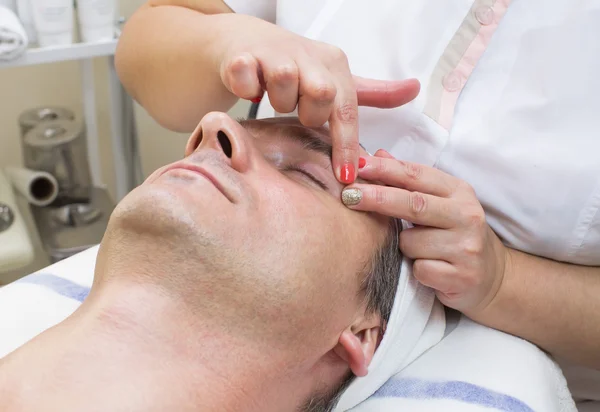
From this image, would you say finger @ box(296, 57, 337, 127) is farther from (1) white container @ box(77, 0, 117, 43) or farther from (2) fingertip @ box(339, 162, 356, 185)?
(1) white container @ box(77, 0, 117, 43)

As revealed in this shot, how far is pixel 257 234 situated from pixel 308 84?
0.64ft

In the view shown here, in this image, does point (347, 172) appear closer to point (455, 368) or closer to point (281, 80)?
point (281, 80)

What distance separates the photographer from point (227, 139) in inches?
31.7

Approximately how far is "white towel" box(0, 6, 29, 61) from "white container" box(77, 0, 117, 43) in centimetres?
17

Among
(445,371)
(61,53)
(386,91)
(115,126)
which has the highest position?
(386,91)

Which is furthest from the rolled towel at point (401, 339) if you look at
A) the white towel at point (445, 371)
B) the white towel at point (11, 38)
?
the white towel at point (11, 38)

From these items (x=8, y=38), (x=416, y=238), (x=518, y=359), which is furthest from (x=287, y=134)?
(x=8, y=38)

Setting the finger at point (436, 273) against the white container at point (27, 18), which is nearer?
the finger at point (436, 273)

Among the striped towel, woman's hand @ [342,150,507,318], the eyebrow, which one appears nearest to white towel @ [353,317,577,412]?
the striped towel

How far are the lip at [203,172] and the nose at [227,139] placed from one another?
0.13 ft

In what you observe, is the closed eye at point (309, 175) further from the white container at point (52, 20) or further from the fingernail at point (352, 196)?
the white container at point (52, 20)

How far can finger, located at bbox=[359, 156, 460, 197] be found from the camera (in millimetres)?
819

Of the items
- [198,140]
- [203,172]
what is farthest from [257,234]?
[198,140]

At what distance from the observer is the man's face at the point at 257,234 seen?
0.68m
